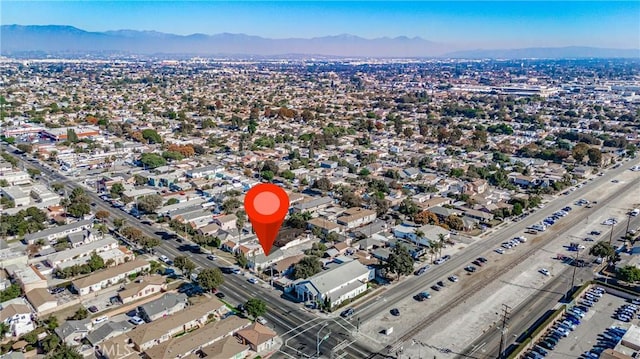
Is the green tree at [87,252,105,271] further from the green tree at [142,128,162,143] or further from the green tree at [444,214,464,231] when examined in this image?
the green tree at [142,128,162,143]

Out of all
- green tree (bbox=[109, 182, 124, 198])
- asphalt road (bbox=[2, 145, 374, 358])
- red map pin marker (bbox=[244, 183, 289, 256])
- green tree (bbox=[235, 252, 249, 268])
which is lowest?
asphalt road (bbox=[2, 145, 374, 358])

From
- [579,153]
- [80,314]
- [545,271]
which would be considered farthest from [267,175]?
[579,153]

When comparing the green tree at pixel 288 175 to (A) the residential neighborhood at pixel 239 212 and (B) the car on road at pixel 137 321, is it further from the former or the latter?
(B) the car on road at pixel 137 321

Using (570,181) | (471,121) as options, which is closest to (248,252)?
(570,181)

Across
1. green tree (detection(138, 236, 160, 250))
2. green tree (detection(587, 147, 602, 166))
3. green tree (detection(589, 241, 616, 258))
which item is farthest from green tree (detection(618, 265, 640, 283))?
green tree (detection(587, 147, 602, 166))

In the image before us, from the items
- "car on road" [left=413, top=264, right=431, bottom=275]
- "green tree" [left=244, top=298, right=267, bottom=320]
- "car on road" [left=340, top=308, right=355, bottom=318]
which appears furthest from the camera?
"car on road" [left=413, top=264, right=431, bottom=275]

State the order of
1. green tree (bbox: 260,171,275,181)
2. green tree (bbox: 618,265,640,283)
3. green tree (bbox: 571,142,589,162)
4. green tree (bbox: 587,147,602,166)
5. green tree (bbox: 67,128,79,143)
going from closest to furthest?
green tree (bbox: 618,265,640,283), green tree (bbox: 260,171,275,181), green tree (bbox: 587,147,602,166), green tree (bbox: 571,142,589,162), green tree (bbox: 67,128,79,143)

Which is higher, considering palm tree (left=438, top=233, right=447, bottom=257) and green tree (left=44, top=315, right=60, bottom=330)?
palm tree (left=438, top=233, right=447, bottom=257)

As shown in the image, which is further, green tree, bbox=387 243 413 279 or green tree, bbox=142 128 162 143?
green tree, bbox=142 128 162 143
